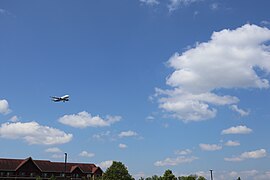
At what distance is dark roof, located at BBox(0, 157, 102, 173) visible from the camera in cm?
10214

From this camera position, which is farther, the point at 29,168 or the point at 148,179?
the point at 29,168

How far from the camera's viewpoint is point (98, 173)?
394ft

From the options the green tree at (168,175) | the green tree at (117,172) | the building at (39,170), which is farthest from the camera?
the building at (39,170)

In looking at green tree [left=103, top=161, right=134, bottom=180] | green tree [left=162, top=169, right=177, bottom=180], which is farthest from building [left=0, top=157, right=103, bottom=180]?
green tree [left=162, top=169, right=177, bottom=180]

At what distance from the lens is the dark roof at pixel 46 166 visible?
102137 mm

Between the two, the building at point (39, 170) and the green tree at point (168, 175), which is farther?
the building at point (39, 170)

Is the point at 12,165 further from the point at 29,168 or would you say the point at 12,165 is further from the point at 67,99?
the point at 67,99

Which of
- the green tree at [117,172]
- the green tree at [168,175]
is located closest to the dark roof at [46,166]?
the green tree at [117,172]

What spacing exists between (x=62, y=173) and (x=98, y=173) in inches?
539

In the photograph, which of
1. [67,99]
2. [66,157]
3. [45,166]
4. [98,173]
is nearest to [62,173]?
[45,166]

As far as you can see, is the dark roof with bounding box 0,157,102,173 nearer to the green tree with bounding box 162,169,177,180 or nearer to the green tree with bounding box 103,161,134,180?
the green tree with bounding box 103,161,134,180

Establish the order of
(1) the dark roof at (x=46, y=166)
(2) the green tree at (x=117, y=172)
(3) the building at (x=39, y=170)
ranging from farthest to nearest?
(1) the dark roof at (x=46, y=166), (3) the building at (x=39, y=170), (2) the green tree at (x=117, y=172)

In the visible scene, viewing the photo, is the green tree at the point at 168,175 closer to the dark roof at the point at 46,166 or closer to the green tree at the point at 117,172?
the green tree at the point at 117,172

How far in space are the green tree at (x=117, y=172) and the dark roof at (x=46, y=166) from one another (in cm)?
2603
